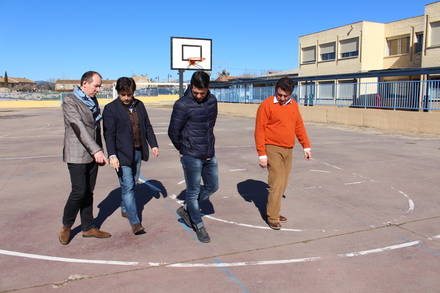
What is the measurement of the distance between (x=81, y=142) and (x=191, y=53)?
88.4ft

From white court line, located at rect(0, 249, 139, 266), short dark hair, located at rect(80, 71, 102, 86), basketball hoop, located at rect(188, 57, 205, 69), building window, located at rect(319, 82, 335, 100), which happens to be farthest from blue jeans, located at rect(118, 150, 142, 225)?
basketball hoop, located at rect(188, 57, 205, 69)

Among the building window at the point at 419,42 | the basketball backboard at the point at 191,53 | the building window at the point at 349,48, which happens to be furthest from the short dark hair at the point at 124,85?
the building window at the point at 349,48

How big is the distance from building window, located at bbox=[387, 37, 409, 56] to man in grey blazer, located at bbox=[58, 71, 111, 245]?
33453 mm

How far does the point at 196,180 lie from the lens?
13.7ft

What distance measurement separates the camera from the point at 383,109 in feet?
58.7

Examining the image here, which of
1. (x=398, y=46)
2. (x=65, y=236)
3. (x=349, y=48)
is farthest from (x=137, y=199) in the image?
(x=349, y=48)

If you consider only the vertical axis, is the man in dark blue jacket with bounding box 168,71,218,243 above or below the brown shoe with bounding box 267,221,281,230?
above

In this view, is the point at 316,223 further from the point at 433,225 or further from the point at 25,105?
the point at 25,105

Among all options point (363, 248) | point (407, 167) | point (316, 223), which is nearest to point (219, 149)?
point (407, 167)

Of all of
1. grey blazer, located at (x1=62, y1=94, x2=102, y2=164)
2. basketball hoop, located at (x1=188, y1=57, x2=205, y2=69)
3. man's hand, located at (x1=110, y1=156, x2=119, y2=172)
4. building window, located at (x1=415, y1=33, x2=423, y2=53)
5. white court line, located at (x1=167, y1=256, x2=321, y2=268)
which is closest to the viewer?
white court line, located at (x1=167, y1=256, x2=321, y2=268)

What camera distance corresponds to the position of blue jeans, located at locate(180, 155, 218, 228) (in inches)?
163

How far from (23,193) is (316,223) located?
4.62 metres

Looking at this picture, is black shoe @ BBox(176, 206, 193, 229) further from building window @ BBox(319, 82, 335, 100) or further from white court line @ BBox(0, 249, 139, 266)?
building window @ BBox(319, 82, 335, 100)

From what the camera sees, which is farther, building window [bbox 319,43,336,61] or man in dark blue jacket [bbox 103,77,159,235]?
building window [bbox 319,43,336,61]
